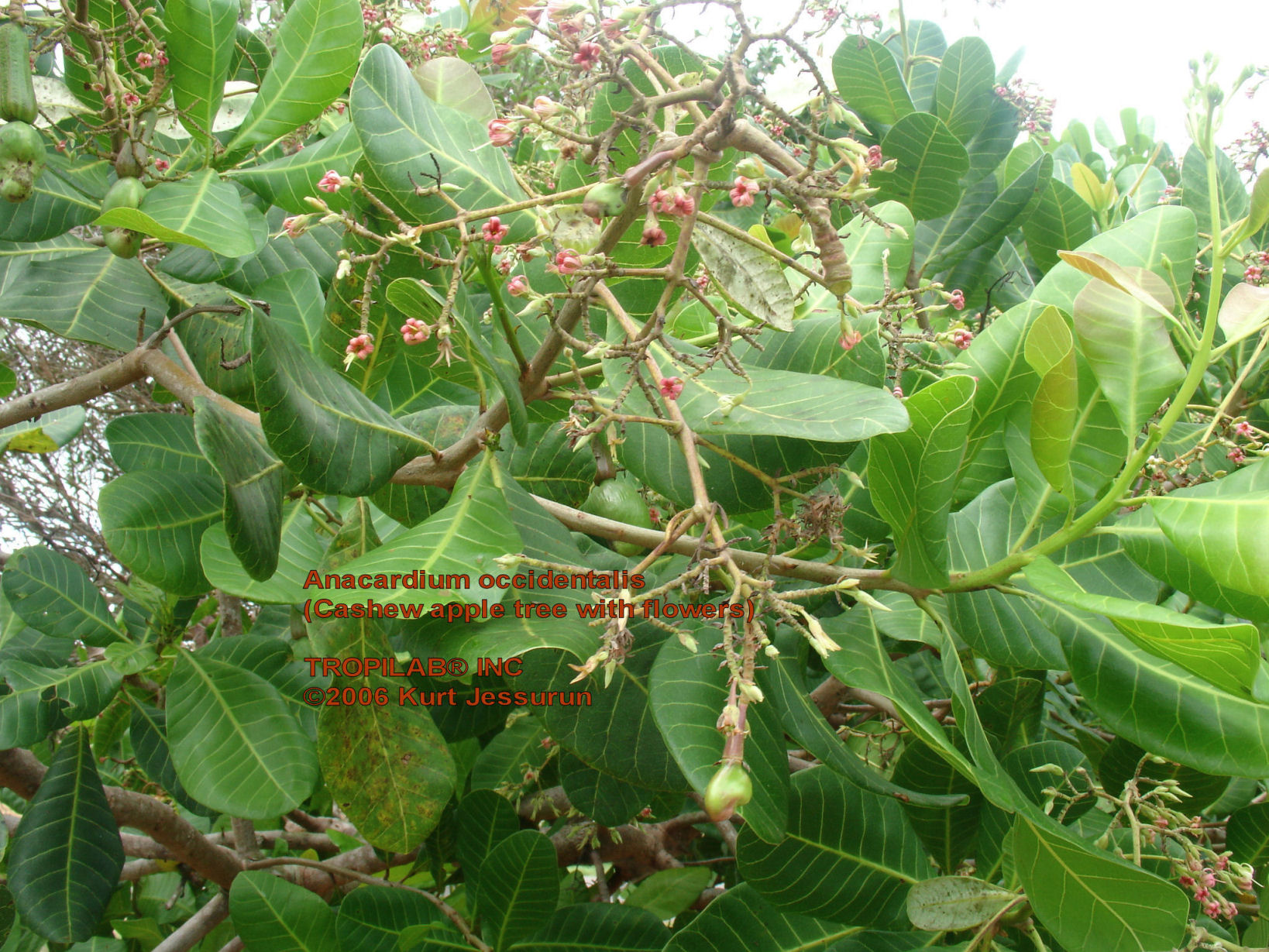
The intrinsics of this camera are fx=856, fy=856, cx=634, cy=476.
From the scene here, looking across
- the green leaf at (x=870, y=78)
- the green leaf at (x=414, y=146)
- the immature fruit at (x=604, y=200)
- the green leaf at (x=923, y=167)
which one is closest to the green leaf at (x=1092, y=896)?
the immature fruit at (x=604, y=200)

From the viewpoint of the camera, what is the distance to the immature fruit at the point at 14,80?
1.18 meters

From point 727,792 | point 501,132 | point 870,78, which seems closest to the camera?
point 727,792

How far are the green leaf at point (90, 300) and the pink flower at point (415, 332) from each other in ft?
2.48

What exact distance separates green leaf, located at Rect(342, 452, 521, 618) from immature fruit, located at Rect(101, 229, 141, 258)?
0.67 m

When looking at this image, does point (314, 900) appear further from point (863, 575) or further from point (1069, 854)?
point (1069, 854)

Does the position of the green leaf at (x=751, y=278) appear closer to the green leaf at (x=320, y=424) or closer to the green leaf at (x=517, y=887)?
the green leaf at (x=320, y=424)

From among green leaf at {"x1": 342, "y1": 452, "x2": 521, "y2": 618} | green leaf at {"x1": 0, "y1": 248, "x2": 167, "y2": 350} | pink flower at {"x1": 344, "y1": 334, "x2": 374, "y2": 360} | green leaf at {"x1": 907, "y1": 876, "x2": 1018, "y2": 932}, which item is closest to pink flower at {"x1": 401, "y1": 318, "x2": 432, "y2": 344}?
pink flower at {"x1": 344, "y1": 334, "x2": 374, "y2": 360}

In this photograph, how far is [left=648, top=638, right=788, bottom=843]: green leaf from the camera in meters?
0.81

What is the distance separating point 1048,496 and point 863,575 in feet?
0.79

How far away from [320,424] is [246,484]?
11 cm

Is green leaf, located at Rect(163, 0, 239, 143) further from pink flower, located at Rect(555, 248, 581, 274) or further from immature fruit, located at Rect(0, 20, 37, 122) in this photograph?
pink flower, located at Rect(555, 248, 581, 274)

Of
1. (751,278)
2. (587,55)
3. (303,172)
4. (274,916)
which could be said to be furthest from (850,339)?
(274,916)

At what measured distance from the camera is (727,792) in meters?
0.61

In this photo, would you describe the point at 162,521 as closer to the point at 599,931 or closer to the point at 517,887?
the point at 517,887
